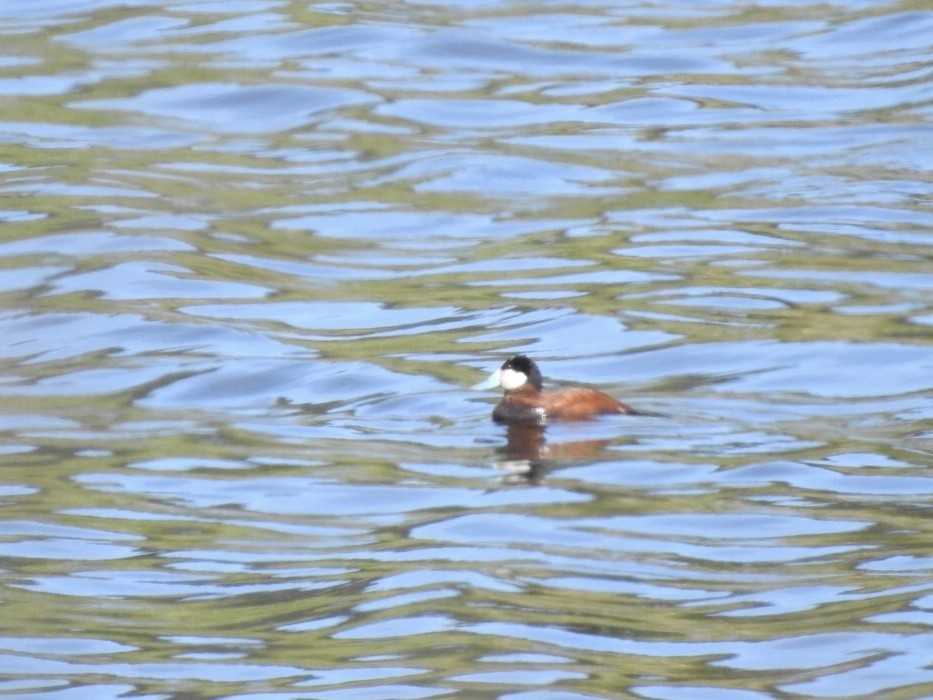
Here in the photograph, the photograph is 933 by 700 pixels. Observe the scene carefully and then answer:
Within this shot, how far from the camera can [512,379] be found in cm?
1232

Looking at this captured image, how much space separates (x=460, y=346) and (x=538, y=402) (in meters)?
2.25

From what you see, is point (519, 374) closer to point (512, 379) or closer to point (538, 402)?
point (512, 379)

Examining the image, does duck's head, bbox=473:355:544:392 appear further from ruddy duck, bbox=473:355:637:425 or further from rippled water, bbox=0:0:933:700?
rippled water, bbox=0:0:933:700

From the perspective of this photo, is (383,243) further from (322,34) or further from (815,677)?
(815,677)

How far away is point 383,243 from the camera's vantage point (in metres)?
17.8

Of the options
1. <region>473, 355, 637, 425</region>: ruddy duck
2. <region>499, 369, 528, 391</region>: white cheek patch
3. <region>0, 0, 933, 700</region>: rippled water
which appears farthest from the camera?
<region>499, 369, 528, 391</region>: white cheek patch

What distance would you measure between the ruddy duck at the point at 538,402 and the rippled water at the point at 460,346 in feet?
0.40

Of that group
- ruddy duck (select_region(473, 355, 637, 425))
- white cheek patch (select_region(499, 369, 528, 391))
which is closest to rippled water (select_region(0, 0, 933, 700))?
ruddy duck (select_region(473, 355, 637, 425))

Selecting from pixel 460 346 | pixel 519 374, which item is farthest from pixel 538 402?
pixel 460 346

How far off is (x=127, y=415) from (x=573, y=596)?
15.3 feet

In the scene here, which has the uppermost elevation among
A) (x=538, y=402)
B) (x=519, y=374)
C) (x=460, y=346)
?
(x=519, y=374)

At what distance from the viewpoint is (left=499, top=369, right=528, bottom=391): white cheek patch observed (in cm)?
1227

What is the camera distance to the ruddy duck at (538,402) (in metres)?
12.1

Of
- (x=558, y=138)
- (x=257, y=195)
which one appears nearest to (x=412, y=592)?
(x=257, y=195)
